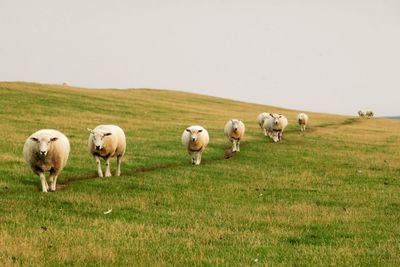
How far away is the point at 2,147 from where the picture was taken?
24.2 m

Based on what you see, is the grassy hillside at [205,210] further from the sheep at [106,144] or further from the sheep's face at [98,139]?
the sheep's face at [98,139]

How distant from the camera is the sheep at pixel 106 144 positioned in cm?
1880

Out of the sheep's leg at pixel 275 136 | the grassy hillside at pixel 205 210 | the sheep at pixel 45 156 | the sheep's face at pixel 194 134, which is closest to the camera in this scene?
the grassy hillside at pixel 205 210

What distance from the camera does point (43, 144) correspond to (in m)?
15.6

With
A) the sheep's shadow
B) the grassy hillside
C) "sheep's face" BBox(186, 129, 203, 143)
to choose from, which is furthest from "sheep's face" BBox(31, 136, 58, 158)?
"sheep's face" BBox(186, 129, 203, 143)

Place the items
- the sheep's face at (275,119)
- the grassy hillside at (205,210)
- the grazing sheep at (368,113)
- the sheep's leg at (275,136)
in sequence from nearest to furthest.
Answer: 1. the grassy hillside at (205,210)
2. the sheep's face at (275,119)
3. the sheep's leg at (275,136)
4. the grazing sheep at (368,113)

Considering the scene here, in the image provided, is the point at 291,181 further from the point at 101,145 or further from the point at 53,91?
the point at 53,91

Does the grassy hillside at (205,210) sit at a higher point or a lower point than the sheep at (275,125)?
lower

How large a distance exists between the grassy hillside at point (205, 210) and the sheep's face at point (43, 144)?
125 centimetres

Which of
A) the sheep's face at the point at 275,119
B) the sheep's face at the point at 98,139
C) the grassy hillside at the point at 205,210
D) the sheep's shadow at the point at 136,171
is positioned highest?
the sheep's face at the point at 275,119

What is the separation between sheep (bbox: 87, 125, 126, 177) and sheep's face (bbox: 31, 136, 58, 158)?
2.67 m

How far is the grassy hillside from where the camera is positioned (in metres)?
9.40

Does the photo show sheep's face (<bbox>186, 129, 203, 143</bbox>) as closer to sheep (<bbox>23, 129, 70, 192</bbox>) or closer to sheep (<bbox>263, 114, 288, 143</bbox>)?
sheep (<bbox>23, 129, 70, 192</bbox>)

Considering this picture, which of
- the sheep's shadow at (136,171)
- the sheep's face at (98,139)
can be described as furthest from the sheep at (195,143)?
the sheep's face at (98,139)
